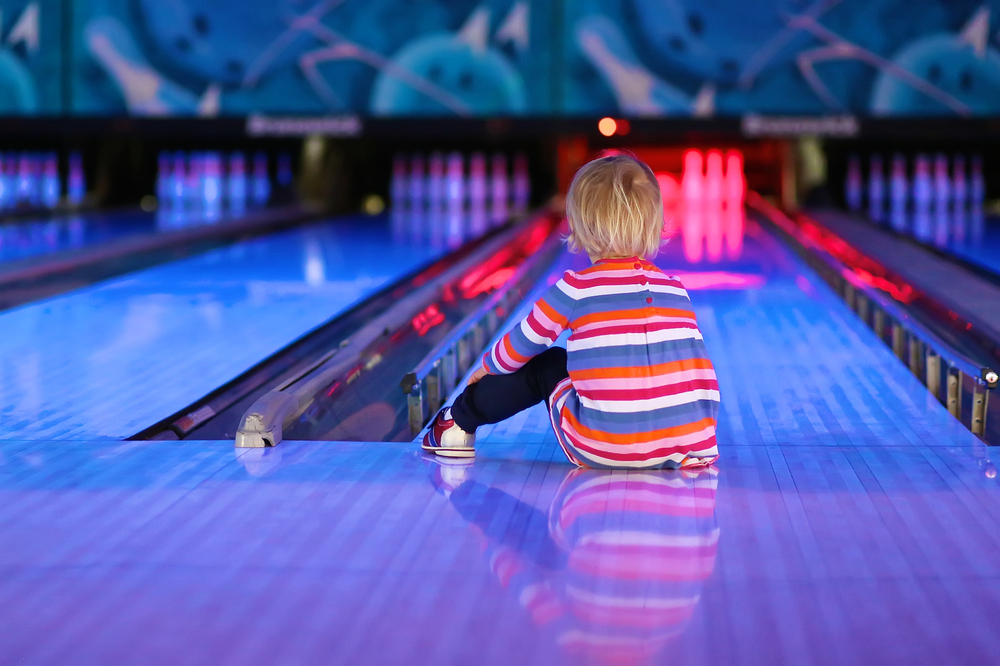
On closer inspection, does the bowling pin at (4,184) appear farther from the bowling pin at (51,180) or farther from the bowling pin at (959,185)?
the bowling pin at (959,185)

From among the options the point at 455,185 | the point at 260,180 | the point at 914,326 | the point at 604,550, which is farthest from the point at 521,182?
the point at 604,550

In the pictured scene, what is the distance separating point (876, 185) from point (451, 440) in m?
6.71

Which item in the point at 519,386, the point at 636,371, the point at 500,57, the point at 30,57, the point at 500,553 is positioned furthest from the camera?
the point at 30,57

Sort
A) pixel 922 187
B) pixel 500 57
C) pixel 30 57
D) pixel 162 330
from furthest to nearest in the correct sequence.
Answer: pixel 922 187
pixel 30 57
pixel 500 57
pixel 162 330

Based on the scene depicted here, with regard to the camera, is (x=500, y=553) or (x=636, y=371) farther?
(x=636, y=371)

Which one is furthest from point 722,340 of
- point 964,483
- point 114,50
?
point 114,50

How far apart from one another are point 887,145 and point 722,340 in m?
5.56

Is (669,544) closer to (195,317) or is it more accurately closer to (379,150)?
(195,317)

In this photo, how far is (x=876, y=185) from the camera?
805cm

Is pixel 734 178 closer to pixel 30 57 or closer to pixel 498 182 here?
pixel 498 182

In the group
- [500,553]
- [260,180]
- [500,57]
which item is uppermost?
[500,57]

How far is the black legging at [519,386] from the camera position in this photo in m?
1.88

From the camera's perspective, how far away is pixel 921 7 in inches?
263

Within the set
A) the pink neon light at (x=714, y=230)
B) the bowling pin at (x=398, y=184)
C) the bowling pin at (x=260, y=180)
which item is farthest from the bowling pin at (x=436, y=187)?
the pink neon light at (x=714, y=230)
